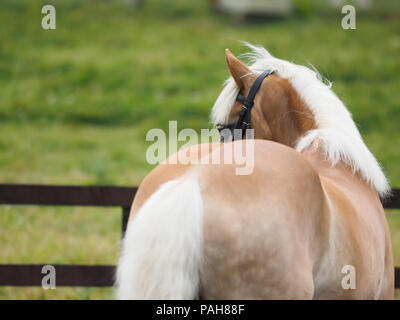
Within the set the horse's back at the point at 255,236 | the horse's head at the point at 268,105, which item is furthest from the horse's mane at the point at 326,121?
the horse's back at the point at 255,236

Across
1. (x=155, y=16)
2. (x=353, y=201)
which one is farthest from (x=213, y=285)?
(x=155, y=16)

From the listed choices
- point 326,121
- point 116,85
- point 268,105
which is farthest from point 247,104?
point 116,85

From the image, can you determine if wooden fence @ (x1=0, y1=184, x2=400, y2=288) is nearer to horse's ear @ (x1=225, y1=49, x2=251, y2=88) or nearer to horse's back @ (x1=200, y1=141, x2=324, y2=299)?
horse's ear @ (x1=225, y1=49, x2=251, y2=88)

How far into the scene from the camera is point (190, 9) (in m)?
18.6

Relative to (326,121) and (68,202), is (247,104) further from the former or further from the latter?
(68,202)

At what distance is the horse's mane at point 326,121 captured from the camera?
3.21 metres

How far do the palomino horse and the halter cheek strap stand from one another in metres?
0.55

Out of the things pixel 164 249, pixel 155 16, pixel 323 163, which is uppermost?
pixel 155 16

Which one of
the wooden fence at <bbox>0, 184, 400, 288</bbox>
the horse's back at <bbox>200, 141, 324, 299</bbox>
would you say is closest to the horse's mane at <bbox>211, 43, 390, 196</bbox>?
the horse's back at <bbox>200, 141, 324, 299</bbox>

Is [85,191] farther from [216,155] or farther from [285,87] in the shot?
[216,155]

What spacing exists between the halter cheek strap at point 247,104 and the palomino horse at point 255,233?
55cm

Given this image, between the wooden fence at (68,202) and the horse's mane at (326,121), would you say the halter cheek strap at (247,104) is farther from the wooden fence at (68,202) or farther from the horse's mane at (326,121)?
the wooden fence at (68,202)

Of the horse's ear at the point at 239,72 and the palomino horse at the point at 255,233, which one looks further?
the horse's ear at the point at 239,72
